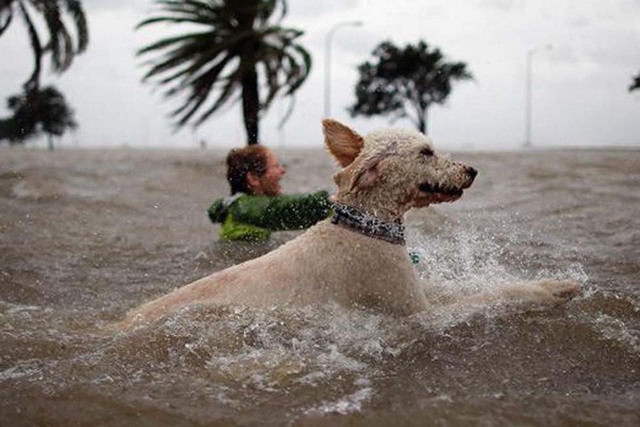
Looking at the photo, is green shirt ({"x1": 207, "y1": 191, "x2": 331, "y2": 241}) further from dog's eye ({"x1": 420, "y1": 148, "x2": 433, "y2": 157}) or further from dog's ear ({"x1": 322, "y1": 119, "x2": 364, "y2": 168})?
dog's eye ({"x1": 420, "y1": 148, "x2": 433, "y2": 157})

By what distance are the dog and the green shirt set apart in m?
1.59

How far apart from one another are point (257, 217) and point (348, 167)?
111 inches

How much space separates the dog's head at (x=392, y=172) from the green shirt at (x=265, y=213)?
5.14 feet

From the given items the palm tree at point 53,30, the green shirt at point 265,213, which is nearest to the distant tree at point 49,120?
the palm tree at point 53,30

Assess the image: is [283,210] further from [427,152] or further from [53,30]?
[53,30]

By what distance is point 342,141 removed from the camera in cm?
412

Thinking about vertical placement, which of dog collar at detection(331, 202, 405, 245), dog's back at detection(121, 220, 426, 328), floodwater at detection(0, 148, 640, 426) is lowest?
floodwater at detection(0, 148, 640, 426)

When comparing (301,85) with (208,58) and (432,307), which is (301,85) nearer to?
(208,58)

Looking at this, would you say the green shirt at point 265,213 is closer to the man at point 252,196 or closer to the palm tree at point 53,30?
the man at point 252,196

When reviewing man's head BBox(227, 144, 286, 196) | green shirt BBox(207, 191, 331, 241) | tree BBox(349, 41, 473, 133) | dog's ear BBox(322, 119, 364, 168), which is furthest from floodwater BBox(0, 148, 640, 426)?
tree BBox(349, 41, 473, 133)

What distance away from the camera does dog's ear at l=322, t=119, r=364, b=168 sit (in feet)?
13.3

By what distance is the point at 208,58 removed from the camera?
80.6ft

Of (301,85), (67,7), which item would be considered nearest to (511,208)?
(301,85)

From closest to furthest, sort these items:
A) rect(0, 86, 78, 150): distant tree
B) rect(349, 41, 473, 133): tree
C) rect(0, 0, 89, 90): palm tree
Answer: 1. rect(0, 0, 89, 90): palm tree
2. rect(349, 41, 473, 133): tree
3. rect(0, 86, 78, 150): distant tree
